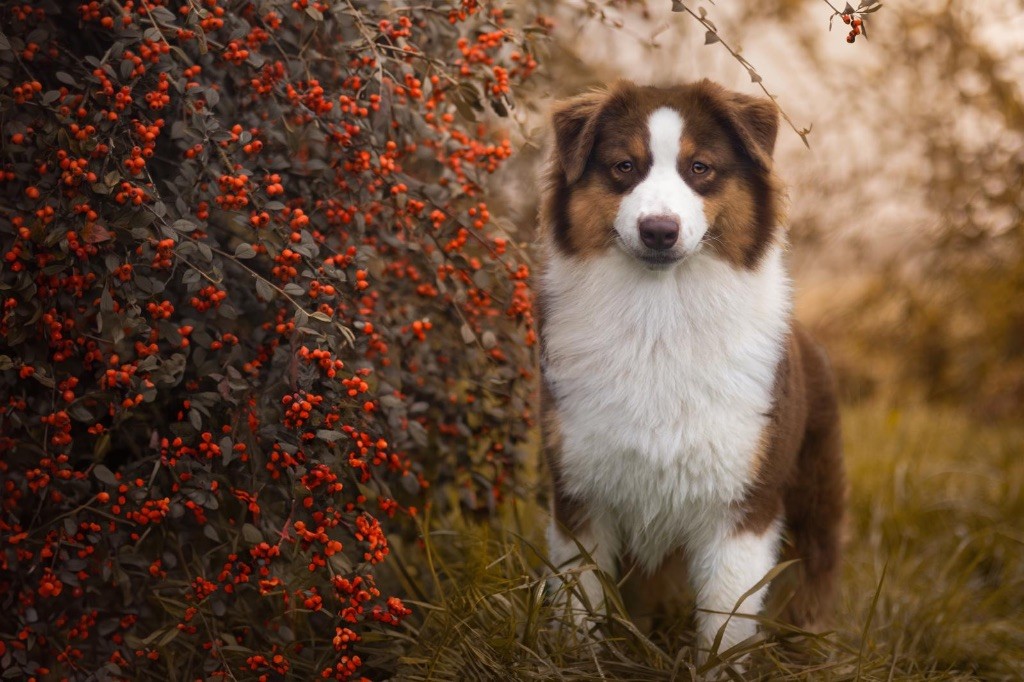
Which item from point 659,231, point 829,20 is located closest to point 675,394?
point 659,231

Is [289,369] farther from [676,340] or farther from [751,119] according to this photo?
[751,119]

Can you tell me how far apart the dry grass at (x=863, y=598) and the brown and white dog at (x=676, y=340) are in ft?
0.70

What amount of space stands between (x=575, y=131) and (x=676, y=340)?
Answer: 674 mm

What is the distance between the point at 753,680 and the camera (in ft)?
8.94

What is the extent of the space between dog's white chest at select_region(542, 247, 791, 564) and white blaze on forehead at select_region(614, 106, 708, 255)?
16cm

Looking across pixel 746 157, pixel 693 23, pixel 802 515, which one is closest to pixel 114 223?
pixel 746 157

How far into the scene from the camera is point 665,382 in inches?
112

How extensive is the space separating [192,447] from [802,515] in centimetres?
198

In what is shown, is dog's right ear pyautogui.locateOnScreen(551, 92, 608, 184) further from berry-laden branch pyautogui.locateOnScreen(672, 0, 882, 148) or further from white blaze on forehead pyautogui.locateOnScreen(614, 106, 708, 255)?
berry-laden branch pyautogui.locateOnScreen(672, 0, 882, 148)

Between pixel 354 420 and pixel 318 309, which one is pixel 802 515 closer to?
pixel 354 420

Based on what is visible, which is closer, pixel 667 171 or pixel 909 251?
pixel 667 171

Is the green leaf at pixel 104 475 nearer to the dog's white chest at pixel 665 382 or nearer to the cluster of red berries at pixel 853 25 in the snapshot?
the dog's white chest at pixel 665 382

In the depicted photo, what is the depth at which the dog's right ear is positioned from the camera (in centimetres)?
286

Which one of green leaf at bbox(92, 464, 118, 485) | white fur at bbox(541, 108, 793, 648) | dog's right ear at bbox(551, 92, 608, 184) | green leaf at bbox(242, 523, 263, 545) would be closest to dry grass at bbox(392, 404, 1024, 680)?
white fur at bbox(541, 108, 793, 648)
